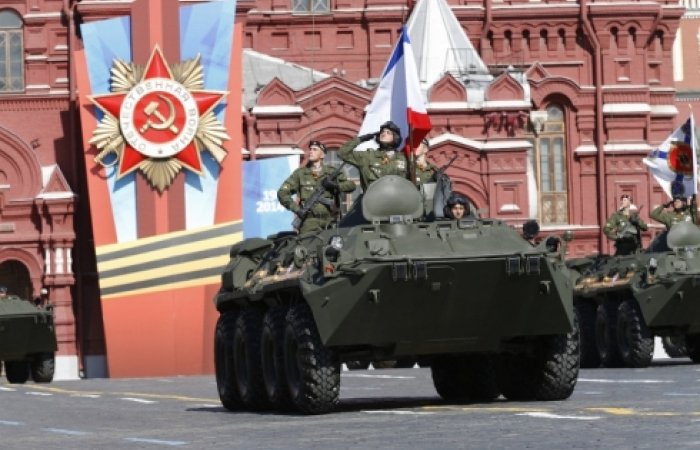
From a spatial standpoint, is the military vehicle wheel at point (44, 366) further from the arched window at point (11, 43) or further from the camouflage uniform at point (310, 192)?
the camouflage uniform at point (310, 192)


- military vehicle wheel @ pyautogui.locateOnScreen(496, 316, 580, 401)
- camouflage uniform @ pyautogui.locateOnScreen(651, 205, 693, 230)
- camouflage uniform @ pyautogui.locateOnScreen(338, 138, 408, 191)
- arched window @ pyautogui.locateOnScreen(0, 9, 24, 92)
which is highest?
arched window @ pyautogui.locateOnScreen(0, 9, 24, 92)

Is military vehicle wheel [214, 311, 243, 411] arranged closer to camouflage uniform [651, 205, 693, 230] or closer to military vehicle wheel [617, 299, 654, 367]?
military vehicle wheel [617, 299, 654, 367]

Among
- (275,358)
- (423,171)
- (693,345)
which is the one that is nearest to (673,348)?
(693,345)

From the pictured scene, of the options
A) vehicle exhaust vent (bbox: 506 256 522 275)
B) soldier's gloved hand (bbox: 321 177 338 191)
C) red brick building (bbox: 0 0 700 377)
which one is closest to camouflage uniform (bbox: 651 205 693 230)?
soldier's gloved hand (bbox: 321 177 338 191)

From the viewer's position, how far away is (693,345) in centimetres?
2700

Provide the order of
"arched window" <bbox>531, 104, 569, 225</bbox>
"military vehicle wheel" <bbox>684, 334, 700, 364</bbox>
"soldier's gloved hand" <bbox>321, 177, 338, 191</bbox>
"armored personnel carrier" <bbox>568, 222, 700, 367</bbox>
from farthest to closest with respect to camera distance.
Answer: "arched window" <bbox>531, 104, 569, 225</bbox> → "military vehicle wheel" <bbox>684, 334, 700, 364</bbox> → "armored personnel carrier" <bbox>568, 222, 700, 367</bbox> → "soldier's gloved hand" <bbox>321, 177, 338, 191</bbox>

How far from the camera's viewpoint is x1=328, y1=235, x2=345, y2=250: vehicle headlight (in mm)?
15008

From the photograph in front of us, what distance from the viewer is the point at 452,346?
50.3 feet

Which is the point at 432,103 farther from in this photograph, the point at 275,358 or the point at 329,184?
the point at 275,358

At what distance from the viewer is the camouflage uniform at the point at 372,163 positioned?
16.5m

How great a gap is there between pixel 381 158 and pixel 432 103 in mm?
Answer: 26967

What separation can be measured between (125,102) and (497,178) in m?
8.49

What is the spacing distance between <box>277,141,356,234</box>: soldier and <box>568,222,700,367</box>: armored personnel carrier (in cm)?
547

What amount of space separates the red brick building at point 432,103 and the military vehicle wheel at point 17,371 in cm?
720
